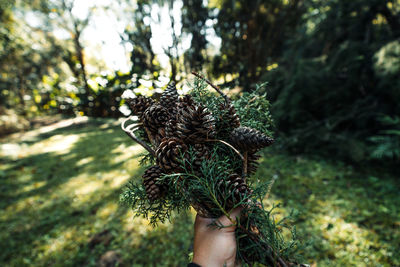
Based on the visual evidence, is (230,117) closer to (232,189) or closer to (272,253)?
(232,189)

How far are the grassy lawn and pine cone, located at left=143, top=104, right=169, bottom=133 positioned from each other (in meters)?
1.08

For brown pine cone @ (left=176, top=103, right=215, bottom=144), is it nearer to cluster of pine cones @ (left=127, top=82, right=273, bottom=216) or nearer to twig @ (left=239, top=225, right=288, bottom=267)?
cluster of pine cones @ (left=127, top=82, right=273, bottom=216)

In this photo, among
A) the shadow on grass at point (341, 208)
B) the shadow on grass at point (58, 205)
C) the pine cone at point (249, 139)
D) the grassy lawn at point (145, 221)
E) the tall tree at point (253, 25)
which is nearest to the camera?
the pine cone at point (249, 139)

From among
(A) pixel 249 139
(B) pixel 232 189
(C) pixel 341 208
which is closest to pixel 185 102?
(A) pixel 249 139

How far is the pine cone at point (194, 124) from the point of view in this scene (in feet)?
2.90

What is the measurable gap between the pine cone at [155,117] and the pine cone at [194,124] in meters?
0.15

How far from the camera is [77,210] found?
3.91 meters

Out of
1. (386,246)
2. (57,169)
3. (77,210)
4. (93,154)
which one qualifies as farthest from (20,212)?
(386,246)

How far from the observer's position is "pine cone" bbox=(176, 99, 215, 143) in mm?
885

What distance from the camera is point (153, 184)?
0.94 m

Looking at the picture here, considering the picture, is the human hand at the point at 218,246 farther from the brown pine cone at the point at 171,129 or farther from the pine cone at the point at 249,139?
the brown pine cone at the point at 171,129

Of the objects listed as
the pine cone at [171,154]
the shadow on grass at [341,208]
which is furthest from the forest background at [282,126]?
the pine cone at [171,154]

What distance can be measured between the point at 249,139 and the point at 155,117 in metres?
0.53

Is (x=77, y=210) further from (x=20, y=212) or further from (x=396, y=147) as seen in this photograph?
(x=396, y=147)
